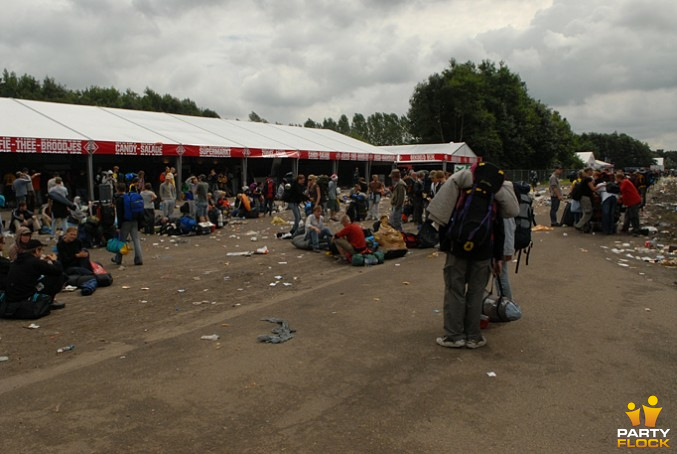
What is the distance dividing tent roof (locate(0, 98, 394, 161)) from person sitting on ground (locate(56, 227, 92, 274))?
1107 centimetres

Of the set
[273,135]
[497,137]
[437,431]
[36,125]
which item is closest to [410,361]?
[437,431]

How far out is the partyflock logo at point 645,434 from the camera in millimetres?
3271

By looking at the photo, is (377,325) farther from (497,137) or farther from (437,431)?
(497,137)

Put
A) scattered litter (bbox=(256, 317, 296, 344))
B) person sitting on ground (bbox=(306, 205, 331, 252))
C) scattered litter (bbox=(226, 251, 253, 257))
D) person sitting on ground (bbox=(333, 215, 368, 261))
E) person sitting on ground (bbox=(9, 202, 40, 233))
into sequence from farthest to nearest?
person sitting on ground (bbox=(9, 202, 40, 233)), person sitting on ground (bbox=(306, 205, 331, 252)), scattered litter (bbox=(226, 251, 253, 257)), person sitting on ground (bbox=(333, 215, 368, 261)), scattered litter (bbox=(256, 317, 296, 344))

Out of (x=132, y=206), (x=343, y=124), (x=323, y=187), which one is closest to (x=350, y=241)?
(x=132, y=206)

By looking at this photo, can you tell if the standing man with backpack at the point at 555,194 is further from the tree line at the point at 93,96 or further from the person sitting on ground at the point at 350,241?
the tree line at the point at 93,96

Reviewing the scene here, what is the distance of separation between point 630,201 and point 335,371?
11.7 m

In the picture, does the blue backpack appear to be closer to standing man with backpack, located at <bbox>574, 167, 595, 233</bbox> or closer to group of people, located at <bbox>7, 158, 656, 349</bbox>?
group of people, located at <bbox>7, 158, 656, 349</bbox>

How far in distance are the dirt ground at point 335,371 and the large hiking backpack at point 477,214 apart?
3.37 ft

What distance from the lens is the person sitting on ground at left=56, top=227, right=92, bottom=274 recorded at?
27.1 ft

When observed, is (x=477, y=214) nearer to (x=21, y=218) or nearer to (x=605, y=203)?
(x=605, y=203)

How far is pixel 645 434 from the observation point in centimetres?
338

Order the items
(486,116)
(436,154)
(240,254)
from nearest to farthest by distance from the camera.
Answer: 1. (240,254)
2. (436,154)
3. (486,116)

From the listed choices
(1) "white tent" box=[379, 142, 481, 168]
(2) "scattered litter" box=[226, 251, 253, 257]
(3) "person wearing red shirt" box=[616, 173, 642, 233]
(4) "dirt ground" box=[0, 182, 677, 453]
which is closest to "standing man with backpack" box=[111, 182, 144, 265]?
(2) "scattered litter" box=[226, 251, 253, 257]
